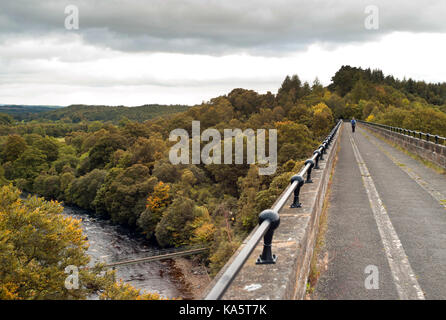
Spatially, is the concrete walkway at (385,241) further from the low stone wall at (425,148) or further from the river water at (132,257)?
the river water at (132,257)

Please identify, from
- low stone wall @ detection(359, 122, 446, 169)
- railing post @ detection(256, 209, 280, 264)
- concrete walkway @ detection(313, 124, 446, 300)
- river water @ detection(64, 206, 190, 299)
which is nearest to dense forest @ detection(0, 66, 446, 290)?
river water @ detection(64, 206, 190, 299)

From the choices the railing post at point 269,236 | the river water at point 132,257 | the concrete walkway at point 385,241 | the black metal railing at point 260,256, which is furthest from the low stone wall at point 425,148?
the river water at point 132,257

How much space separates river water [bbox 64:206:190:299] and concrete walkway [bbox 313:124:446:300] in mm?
29011

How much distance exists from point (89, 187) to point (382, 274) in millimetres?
73261

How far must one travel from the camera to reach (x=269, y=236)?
367 cm

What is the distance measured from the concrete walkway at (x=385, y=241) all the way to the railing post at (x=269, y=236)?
91 cm

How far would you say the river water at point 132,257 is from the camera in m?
37.8

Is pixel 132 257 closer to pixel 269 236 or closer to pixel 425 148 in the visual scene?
pixel 425 148

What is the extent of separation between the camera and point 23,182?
86.2 meters

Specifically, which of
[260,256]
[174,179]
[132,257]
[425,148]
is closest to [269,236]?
[260,256]

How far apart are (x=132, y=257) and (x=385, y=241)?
43370mm

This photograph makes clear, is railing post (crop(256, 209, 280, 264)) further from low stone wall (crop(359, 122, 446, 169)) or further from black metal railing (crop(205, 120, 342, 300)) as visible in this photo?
low stone wall (crop(359, 122, 446, 169))
